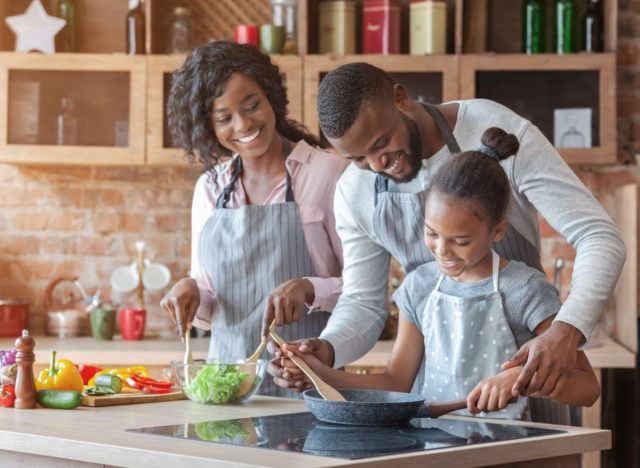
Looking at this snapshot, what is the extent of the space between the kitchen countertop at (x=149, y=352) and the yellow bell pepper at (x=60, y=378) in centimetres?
147

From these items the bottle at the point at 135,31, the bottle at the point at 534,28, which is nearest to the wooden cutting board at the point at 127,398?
the bottle at the point at 135,31

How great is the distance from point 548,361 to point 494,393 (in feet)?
0.38

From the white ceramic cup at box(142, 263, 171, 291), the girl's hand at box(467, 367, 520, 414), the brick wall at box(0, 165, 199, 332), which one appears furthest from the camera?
the brick wall at box(0, 165, 199, 332)

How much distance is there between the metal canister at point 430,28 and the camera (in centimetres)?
402

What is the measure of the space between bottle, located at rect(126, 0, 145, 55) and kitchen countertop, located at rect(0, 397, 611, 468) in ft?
7.67

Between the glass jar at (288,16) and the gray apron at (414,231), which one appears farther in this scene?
the glass jar at (288,16)

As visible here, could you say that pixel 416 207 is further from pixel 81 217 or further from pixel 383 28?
pixel 81 217

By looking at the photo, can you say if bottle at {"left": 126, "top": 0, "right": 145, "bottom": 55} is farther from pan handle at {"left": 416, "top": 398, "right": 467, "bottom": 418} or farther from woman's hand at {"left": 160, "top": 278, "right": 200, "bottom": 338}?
pan handle at {"left": 416, "top": 398, "right": 467, "bottom": 418}

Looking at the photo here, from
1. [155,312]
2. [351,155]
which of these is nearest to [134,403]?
[351,155]

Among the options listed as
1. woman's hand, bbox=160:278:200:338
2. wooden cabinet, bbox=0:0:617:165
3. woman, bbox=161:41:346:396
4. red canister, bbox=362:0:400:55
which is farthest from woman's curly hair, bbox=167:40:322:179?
red canister, bbox=362:0:400:55

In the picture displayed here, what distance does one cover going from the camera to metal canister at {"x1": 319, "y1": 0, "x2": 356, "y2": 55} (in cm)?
408

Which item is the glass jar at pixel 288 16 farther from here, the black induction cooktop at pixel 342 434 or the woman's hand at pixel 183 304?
the black induction cooktop at pixel 342 434

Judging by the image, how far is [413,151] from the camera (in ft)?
6.68

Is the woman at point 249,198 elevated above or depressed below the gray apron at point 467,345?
above
